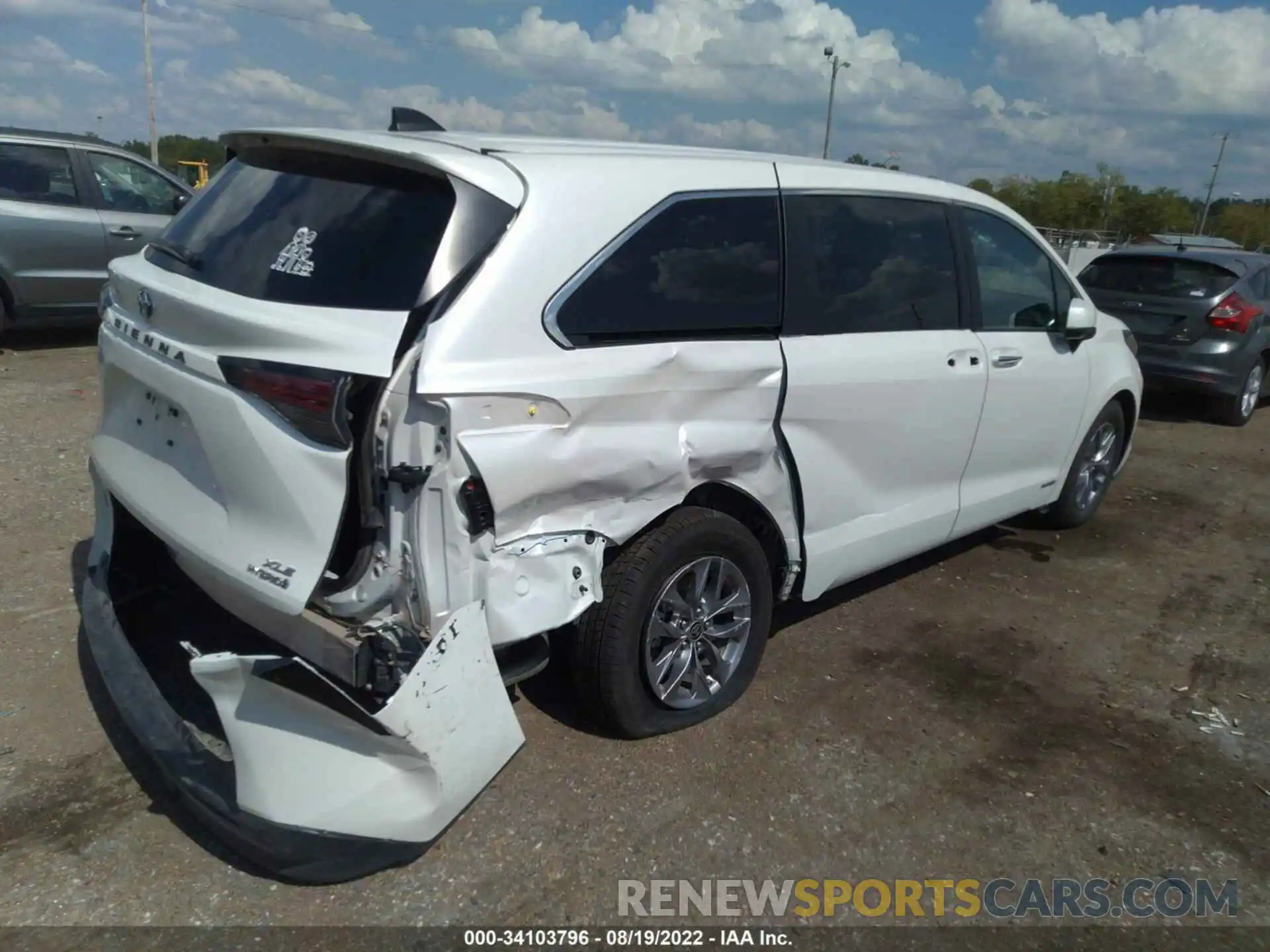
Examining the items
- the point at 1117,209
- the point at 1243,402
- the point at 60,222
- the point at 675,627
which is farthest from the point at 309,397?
the point at 1117,209

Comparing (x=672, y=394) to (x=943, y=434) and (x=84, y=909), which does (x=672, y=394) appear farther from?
(x=84, y=909)

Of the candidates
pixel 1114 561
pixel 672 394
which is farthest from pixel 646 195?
pixel 1114 561

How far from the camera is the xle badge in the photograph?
234 centimetres

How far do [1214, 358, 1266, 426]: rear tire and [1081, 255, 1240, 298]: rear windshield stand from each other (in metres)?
0.89

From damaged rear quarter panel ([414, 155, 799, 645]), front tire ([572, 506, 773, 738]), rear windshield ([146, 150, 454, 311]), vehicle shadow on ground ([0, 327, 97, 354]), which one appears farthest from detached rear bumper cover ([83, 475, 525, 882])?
vehicle shadow on ground ([0, 327, 97, 354])

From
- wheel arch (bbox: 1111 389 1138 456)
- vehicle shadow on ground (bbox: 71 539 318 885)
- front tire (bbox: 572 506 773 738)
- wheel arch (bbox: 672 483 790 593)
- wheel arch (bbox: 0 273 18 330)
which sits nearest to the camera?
vehicle shadow on ground (bbox: 71 539 318 885)

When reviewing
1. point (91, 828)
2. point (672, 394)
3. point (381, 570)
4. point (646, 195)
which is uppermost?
point (646, 195)

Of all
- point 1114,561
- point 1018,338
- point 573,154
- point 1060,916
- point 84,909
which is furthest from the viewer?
point 1114,561

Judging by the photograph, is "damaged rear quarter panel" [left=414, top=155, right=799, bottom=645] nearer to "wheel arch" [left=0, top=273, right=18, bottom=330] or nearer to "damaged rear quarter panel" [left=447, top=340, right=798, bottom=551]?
"damaged rear quarter panel" [left=447, top=340, right=798, bottom=551]

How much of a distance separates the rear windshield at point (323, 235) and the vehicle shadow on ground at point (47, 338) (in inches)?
280

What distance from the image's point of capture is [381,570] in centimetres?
242

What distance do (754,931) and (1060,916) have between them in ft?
2.90

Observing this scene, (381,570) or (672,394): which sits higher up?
(672,394)

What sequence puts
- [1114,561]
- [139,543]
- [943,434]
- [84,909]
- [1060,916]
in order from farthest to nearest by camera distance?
1. [1114,561]
2. [943,434]
3. [139,543]
4. [1060,916]
5. [84,909]
